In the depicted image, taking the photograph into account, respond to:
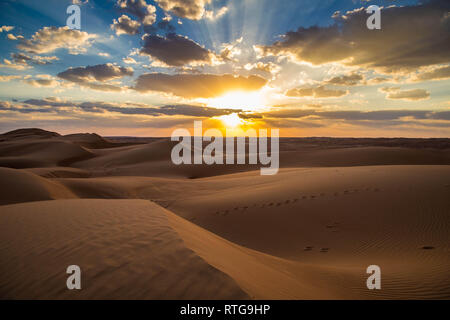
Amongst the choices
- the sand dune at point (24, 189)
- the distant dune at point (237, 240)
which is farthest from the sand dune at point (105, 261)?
the sand dune at point (24, 189)

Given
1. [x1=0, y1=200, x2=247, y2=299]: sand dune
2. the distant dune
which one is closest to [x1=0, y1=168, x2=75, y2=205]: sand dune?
the distant dune

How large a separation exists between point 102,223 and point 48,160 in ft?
105

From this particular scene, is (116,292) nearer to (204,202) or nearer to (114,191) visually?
(204,202)

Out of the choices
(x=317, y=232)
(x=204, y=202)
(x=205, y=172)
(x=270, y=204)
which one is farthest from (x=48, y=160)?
(x=317, y=232)

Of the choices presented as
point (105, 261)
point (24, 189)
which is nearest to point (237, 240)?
point (105, 261)

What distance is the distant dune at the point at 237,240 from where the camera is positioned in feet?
9.44

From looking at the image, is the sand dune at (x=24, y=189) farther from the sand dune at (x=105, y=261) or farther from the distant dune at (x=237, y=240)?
the sand dune at (x=105, y=261)

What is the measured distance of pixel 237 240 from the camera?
7426 millimetres

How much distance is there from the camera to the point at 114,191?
47.3 feet

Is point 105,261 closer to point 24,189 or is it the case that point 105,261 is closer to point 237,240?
point 237,240

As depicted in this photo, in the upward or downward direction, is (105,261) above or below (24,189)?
above

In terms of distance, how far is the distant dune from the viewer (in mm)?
2877

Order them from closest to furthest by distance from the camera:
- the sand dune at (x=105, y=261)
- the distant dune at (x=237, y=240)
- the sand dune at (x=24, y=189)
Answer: the sand dune at (x=105, y=261) → the distant dune at (x=237, y=240) → the sand dune at (x=24, y=189)
